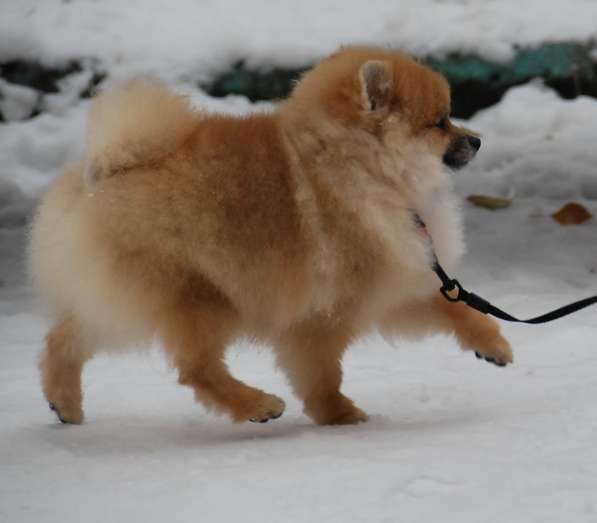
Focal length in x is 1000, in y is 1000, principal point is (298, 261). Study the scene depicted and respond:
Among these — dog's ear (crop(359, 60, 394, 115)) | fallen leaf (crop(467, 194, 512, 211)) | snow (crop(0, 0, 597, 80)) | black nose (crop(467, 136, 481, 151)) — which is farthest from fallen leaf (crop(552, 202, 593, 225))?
dog's ear (crop(359, 60, 394, 115))

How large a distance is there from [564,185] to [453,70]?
1.16m

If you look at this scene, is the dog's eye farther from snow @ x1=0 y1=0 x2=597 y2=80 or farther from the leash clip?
snow @ x1=0 y1=0 x2=597 y2=80

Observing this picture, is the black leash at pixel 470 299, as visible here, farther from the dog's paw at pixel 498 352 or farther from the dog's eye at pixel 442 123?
the dog's eye at pixel 442 123

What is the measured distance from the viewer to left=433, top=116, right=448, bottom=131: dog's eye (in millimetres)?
3037

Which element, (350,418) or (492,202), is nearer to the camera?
(350,418)

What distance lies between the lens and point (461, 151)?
3.06m

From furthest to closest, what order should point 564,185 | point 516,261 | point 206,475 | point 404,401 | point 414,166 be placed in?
point 564,185
point 516,261
point 404,401
point 414,166
point 206,475

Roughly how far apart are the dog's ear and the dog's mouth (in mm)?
257

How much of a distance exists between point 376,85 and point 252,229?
56cm

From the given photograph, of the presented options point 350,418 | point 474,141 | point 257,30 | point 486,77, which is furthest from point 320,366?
point 257,30

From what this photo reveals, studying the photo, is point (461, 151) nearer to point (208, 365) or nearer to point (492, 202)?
point (208, 365)

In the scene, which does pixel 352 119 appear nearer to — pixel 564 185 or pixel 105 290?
pixel 105 290

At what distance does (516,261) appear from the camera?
5.06 metres

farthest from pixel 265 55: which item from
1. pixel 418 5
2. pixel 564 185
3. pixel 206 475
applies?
pixel 206 475
